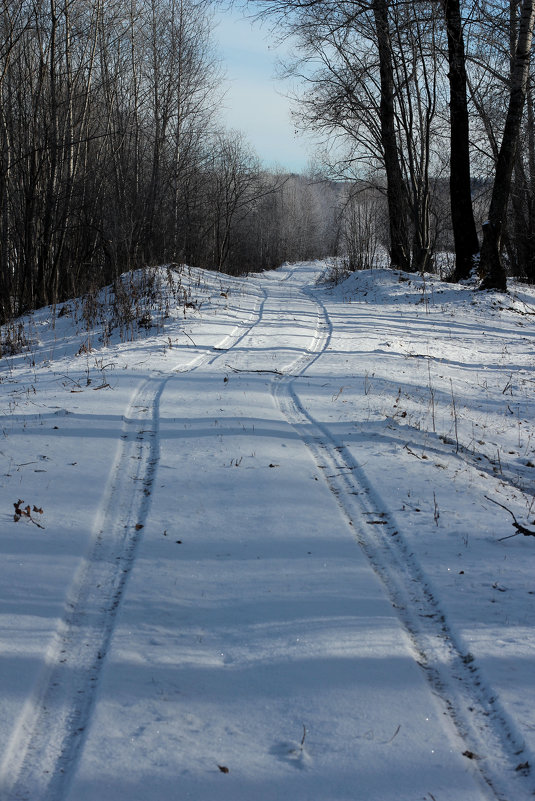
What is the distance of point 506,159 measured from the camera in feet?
46.7

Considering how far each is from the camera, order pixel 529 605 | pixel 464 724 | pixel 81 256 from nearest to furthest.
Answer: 1. pixel 464 724
2. pixel 529 605
3. pixel 81 256

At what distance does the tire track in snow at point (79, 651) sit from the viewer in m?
2.20

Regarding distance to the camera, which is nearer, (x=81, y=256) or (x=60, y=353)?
(x=60, y=353)

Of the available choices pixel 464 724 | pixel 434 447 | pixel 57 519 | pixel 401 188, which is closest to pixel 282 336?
pixel 434 447

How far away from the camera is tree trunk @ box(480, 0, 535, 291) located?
12.9 metres

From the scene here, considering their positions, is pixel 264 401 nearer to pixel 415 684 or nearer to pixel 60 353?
pixel 415 684

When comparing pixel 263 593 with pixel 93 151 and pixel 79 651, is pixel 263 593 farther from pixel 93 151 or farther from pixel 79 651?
pixel 93 151

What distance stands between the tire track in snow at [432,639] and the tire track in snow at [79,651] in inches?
57.9

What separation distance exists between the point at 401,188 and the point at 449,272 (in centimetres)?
323

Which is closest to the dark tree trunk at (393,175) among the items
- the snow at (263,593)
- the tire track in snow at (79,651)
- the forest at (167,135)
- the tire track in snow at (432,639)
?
the forest at (167,135)

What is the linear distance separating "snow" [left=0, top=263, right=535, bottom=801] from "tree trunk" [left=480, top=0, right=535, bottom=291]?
8524mm

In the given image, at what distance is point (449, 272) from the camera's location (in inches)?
802

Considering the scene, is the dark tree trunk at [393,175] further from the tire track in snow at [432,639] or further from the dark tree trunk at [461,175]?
the tire track in snow at [432,639]

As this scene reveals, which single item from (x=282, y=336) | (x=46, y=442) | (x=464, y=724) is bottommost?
(x=464, y=724)
